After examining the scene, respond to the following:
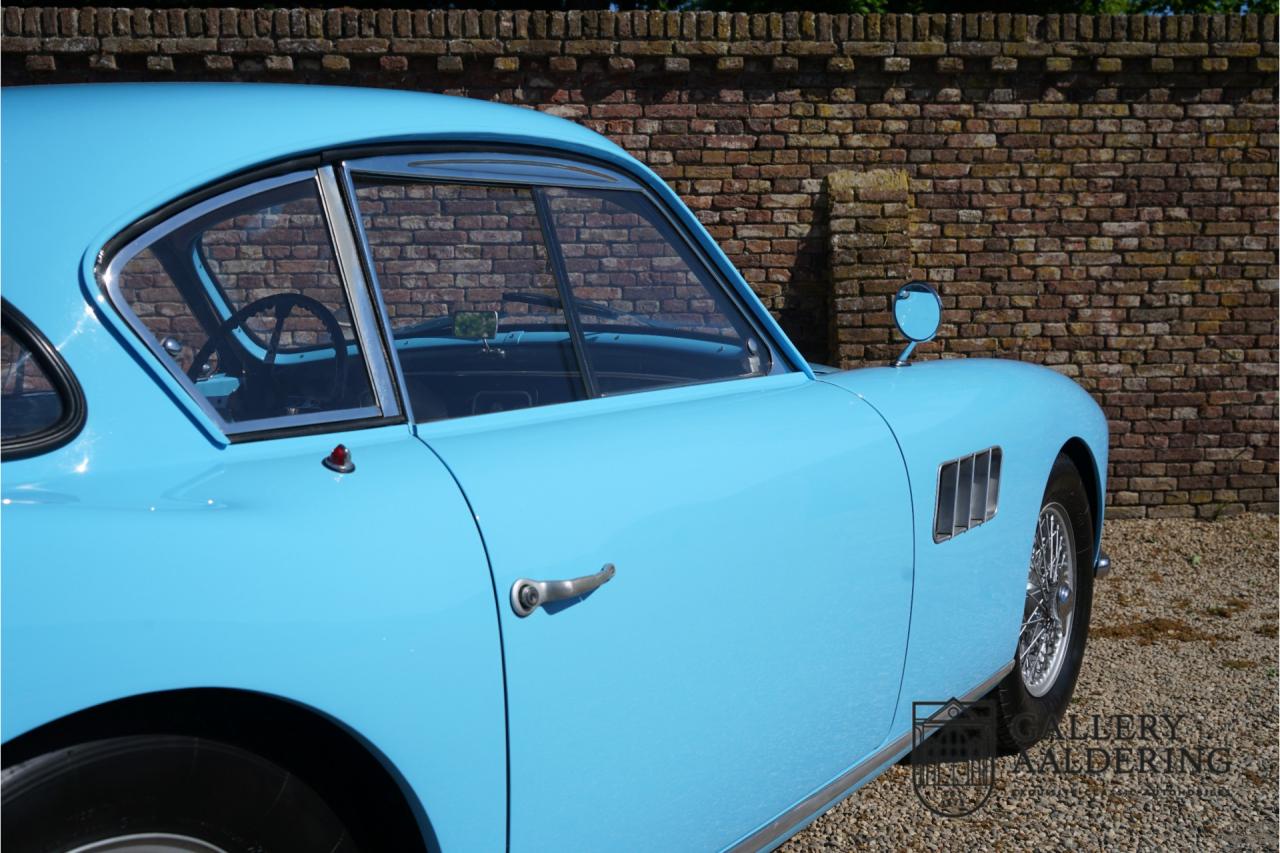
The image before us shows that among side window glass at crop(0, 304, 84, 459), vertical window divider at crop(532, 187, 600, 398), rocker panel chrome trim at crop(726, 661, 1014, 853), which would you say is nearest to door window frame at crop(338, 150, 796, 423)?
vertical window divider at crop(532, 187, 600, 398)

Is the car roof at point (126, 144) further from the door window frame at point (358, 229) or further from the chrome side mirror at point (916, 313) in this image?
the chrome side mirror at point (916, 313)

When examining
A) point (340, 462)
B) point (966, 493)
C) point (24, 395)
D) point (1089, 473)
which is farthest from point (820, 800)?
point (1089, 473)

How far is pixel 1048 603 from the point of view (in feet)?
11.0

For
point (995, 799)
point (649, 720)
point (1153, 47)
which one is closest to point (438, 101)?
point (649, 720)

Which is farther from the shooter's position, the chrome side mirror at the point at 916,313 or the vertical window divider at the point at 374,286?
the chrome side mirror at the point at 916,313

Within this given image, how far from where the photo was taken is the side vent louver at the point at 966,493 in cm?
244

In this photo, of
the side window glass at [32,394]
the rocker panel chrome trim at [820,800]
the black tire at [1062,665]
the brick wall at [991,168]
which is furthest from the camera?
the brick wall at [991,168]

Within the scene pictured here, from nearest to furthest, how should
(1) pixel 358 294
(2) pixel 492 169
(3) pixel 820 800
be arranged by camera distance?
(1) pixel 358 294
(2) pixel 492 169
(3) pixel 820 800

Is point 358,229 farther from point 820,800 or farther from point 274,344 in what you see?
point 820,800

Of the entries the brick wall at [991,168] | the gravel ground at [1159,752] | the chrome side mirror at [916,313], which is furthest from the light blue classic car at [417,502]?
the brick wall at [991,168]

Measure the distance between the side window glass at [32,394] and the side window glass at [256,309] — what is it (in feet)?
0.42

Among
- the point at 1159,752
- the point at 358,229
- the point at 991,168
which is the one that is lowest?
the point at 1159,752

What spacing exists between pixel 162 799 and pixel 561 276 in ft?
3.59

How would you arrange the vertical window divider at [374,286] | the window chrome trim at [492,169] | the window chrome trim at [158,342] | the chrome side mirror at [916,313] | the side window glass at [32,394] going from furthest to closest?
the chrome side mirror at [916,313], the window chrome trim at [492,169], the vertical window divider at [374,286], the window chrome trim at [158,342], the side window glass at [32,394]
